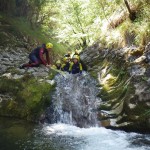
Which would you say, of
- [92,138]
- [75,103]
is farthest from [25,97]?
[92,138]

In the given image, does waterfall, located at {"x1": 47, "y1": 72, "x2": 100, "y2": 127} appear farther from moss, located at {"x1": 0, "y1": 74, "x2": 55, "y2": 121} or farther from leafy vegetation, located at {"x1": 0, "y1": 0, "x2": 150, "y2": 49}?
leafy vegetation, located at {"x1": 0, "y1": 0, "x2": 150, "y2": 49}

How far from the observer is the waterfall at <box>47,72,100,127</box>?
11.9 m

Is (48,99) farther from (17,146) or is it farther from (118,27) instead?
(118,27)

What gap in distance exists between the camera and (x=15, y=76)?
14.4 meters

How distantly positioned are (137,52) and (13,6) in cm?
1913

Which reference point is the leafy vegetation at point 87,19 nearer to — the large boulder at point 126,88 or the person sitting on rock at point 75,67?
the large boulder at point 126,88

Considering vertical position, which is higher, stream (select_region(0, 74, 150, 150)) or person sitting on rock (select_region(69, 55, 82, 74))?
person sitting on rock (select_region(69, 55, 82, 74))

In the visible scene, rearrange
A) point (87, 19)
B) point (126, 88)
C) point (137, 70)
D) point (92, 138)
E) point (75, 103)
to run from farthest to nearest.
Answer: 1. point (87, 19)
2. point (75, 103)
3. point (137, 70)
4. point (126, 88)
5. point (92, 138)

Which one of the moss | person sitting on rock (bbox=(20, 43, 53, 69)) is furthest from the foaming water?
person sitting on rock (bbox=(20, 43, 53, 69))

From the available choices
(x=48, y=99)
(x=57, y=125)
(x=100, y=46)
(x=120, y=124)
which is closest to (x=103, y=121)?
(x=120, y=124)

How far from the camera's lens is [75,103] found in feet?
42.2

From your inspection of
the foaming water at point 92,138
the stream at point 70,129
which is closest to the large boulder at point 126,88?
the stream at point 70,129

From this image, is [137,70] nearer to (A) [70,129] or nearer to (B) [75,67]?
(A) [70,129]

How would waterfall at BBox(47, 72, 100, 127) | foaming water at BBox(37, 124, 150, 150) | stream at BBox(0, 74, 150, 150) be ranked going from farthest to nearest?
waterfall at BBox(47, 72, 100, 127), stream at BBox(0, 74, 150, 150), foaming water at BBox(37, 124, 150, 150)
